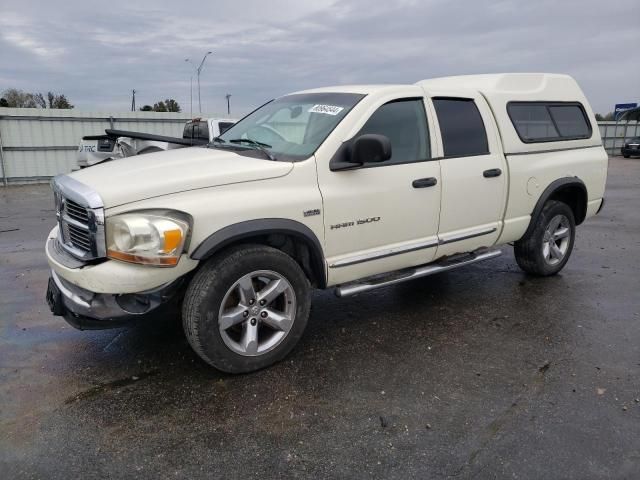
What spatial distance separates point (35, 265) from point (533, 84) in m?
6.08

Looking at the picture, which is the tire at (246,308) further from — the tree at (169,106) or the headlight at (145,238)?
the tree at (169,106)

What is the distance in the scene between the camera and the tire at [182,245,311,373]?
3.20 m

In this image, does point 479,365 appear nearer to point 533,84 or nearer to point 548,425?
point 548,425

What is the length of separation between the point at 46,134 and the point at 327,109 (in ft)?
52.4

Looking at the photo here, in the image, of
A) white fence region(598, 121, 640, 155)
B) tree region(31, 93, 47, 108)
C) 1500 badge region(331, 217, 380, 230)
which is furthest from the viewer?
tree region(31, 93, 47, 108)

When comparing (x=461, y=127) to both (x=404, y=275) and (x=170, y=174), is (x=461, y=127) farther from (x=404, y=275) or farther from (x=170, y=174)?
(x=170, y=174)

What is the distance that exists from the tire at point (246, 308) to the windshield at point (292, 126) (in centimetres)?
81

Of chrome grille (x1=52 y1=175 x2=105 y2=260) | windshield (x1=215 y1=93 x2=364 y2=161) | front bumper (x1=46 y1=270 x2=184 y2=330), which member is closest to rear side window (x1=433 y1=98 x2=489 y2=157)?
windshield (x1=215 y1=93 x2=364 y2=161)

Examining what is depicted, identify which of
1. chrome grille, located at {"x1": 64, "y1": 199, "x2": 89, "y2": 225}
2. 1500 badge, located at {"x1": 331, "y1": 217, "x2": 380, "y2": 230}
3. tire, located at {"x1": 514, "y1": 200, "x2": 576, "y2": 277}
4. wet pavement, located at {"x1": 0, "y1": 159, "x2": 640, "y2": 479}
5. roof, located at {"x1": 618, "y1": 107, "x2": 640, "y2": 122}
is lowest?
wet pavement, located at {"x1": 0, "y1": 159, "x2": 640, "y2": 479}

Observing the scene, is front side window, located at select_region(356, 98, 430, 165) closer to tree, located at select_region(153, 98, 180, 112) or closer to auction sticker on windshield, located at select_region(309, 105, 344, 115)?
auction sticker on windshield, located at select_region(309, 105, 344, 115)

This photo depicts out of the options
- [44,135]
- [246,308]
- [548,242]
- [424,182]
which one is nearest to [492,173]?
[424,182]

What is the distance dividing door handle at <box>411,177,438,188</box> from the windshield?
2.53 feet

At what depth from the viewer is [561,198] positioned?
5.66 meters

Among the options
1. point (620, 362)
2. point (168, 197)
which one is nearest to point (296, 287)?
point (168, 197)
